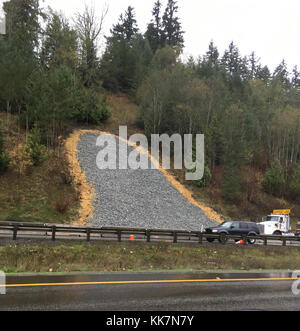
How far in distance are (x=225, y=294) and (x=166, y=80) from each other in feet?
153

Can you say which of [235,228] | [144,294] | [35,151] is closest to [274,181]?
[235,228]

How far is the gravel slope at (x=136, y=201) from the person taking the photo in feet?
99.4

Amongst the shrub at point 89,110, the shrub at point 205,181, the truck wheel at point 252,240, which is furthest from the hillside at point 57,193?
the truck wheel at point 252,240

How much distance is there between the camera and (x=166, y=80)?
52906 millimetres

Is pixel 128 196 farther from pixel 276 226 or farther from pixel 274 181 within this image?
pixel 274 181

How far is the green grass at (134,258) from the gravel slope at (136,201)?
36.5ft

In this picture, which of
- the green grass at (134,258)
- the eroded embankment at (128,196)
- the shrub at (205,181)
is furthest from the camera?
the shrub at (205,181)

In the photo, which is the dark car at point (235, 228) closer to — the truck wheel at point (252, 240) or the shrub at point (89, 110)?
the truck wheel at point (252, 240)

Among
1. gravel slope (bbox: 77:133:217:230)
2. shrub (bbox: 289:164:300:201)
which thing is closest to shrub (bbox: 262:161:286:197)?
shrub (bbox: 289:164:300:201)

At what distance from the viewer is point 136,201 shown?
3366cm

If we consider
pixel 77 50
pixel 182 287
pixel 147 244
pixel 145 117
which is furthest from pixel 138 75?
pixel 182 287

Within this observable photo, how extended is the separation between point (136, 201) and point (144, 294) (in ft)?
81.0

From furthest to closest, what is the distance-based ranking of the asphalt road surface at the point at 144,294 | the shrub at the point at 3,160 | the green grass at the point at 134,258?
the shrub at the point at 3,160, the green grass at the point at 134,258, the asphalt road surface at the point at 144,294
